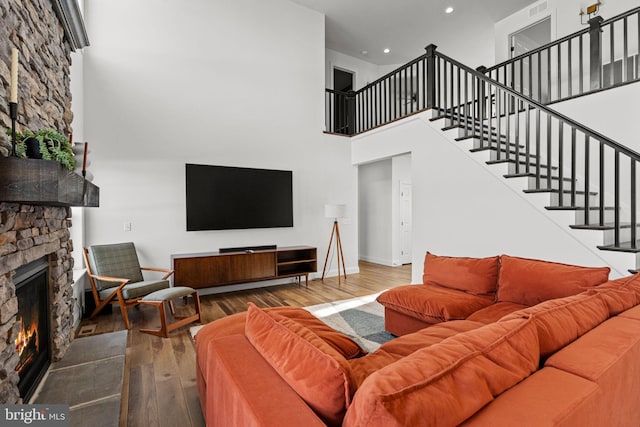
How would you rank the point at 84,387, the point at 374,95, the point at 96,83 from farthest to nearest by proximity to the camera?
the point at 374,95 < the point at 96,83 < the point at 84,387

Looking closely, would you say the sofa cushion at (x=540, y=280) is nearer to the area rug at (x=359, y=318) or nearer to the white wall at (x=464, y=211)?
the white wall at (x=464, y=211)

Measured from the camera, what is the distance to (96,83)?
13.4 ft

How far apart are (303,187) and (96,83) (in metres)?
3.26

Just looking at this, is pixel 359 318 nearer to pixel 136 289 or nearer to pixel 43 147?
pixel 136 289

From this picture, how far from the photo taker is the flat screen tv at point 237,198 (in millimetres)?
4633

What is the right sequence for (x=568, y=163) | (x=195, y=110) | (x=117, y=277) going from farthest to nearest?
1. (x=195, y=110)
2. (x=568, y=163)
3. (x=117, y=277)

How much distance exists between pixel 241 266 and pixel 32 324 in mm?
2729

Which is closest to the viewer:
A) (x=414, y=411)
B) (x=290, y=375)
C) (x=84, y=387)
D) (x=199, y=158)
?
(x=414, y=411)

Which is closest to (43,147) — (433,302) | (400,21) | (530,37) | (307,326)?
(307,326)

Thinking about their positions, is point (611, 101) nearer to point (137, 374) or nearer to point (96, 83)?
point (137, 374)

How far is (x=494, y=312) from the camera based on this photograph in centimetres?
236

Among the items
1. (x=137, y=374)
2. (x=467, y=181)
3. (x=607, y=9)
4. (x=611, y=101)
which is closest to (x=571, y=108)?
(x=611, y=101)

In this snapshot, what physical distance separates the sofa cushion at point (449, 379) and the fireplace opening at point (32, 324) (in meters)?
1.91

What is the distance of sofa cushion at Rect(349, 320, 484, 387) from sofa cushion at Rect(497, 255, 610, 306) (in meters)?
0.66
